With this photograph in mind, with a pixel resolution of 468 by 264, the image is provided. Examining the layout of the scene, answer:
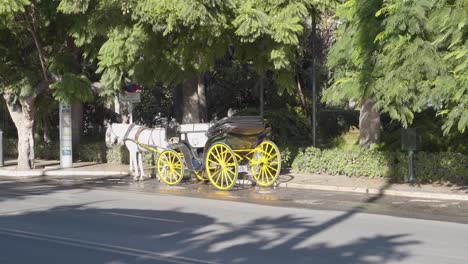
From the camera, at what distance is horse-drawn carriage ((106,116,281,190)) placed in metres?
18.7

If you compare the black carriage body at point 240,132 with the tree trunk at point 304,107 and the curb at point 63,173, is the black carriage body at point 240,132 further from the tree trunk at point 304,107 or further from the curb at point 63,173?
the tree trunk at point 304,107

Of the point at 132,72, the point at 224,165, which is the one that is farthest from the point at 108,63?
the point at 224,165

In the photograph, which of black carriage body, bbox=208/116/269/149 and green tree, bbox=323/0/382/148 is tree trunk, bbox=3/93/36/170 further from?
green tree, bbox=323/0/382/148

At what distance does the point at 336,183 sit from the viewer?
1952 centimetres

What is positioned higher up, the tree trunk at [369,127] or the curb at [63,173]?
the tree trunk at [369,127]

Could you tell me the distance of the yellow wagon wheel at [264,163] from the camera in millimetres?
18922

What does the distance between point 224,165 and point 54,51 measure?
10355 mm

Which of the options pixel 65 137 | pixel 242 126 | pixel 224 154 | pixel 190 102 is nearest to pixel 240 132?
pixel 242 126

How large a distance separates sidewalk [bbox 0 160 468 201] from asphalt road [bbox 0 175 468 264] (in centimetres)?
78

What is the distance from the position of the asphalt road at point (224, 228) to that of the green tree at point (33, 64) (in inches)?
252

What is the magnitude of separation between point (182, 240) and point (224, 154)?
342 inches

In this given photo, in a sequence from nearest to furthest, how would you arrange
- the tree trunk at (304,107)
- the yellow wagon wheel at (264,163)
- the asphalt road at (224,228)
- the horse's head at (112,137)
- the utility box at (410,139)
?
1. the asphalt road at (224,228)
2. the utility box at (410,139)
3. the yellow wagon wheel at (264,163)
4. the horse's head at (112,137)
5. the tree trunk at (304,107)

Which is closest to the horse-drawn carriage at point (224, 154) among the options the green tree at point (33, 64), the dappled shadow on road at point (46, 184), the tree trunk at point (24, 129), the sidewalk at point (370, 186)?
the sidewalk at point (370, 186)

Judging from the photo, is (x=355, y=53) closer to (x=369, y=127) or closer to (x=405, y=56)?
(x=405, y=56)
